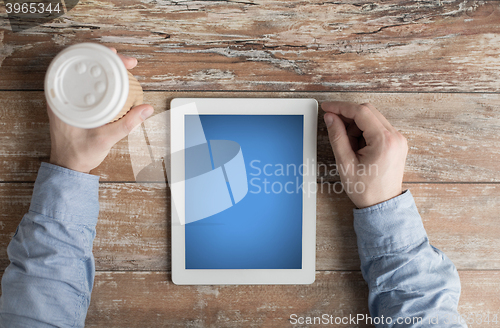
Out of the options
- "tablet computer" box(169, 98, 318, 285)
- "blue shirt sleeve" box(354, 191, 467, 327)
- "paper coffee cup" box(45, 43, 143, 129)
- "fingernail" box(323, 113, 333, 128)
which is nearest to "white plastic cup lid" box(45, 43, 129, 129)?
"paper coffee cup" box(45, 43, 143, 129)

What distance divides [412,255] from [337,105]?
35 centimetres

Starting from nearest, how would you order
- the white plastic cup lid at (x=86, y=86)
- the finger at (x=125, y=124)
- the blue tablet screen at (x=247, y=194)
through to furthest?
1. the white plastic cup lid at (x=86, y=86)
2. the finger at (x=125, y=124)
3. the blue tablet screen at (x=247, y=194)

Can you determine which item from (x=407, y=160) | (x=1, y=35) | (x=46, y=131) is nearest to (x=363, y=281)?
(x=407, y=160)

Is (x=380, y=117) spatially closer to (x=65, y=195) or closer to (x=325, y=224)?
(x=325, y=224)

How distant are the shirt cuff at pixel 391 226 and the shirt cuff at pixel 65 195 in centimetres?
57

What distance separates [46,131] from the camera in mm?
686

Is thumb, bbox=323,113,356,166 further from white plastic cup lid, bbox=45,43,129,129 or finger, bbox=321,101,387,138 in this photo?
white plastic cup lid, bbox=45,43,129,129

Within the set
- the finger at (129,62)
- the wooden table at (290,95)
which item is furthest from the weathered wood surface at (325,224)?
the finger at (129,62)

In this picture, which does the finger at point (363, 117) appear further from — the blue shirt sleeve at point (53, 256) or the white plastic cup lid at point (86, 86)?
the blue shirt sleeve at point (53, 256)

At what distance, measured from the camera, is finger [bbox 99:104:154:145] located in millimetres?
577

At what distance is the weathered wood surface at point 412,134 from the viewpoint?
2.25ft

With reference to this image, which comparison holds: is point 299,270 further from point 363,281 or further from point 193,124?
point 193,124

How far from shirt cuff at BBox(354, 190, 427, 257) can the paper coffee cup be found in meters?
0.53

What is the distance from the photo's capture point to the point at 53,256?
570 millimetres
